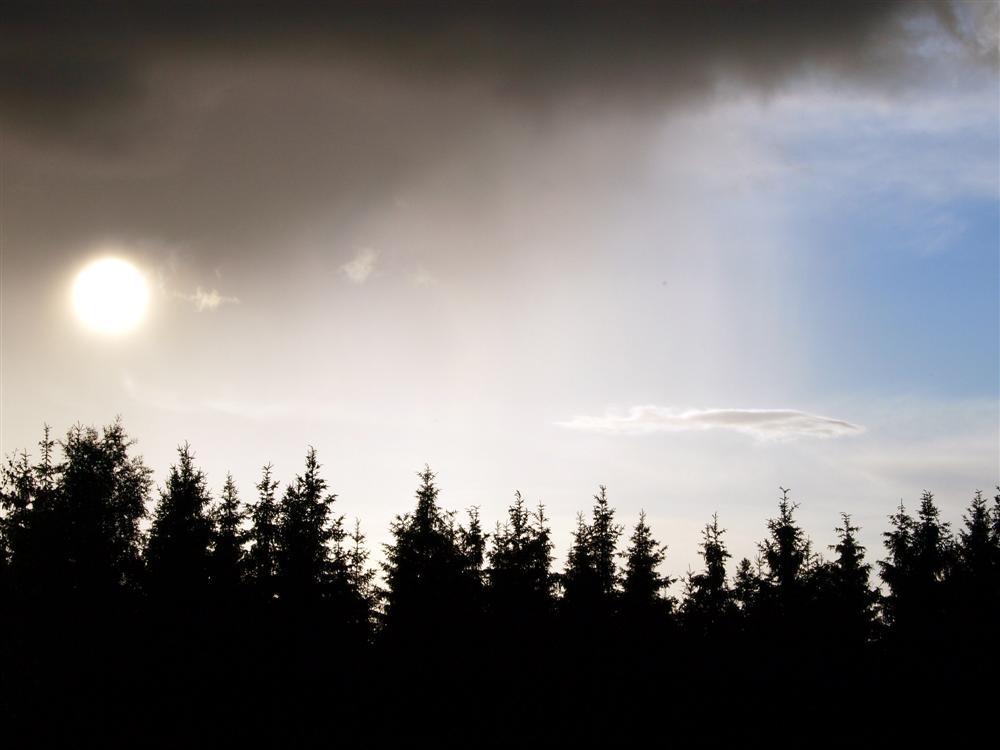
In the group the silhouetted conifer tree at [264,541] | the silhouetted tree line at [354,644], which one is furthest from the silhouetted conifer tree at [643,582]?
the silhouetted conifer tree at [264,541]

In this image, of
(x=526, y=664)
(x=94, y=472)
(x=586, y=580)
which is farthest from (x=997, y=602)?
(x=94, y=472)

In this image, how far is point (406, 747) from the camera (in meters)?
45.8

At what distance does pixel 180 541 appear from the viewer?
151 ft

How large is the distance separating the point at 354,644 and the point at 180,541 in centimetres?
1135

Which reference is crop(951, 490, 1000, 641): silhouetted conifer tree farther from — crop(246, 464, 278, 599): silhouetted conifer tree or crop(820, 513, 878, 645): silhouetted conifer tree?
crop(246, 464, 278, 599): silhouetted conifer tree

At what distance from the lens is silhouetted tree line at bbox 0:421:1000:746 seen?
1705 inches

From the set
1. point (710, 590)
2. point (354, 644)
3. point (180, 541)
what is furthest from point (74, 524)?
point (710, 590)

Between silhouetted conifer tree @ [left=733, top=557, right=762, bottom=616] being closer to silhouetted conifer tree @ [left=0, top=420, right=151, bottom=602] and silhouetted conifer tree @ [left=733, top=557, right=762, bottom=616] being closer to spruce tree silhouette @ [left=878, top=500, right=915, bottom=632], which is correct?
spruce tree silhouette @ [left=878, top=500, right=915, bottom=632]

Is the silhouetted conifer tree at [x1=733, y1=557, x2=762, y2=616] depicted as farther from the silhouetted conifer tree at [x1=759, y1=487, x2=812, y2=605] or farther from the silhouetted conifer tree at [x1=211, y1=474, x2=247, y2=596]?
the silhouetted conifer tree at [x1=211, y1=474, x2=247, y2=596]

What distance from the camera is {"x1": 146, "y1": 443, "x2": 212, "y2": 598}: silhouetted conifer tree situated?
1777 inches

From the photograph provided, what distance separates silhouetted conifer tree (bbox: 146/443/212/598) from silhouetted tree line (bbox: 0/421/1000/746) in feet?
0.39

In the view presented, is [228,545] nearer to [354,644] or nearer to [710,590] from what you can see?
[354,644]

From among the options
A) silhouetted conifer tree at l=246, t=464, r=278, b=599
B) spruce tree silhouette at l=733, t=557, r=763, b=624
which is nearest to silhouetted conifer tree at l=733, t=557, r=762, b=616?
spruce tree silhouette at l=733, t=557, r=763, b=624

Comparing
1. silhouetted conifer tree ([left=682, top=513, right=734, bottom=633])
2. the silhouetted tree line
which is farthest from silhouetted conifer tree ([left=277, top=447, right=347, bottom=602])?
silhouetted conifer tree ([left=682, top=513, right=734, bottom=633])
